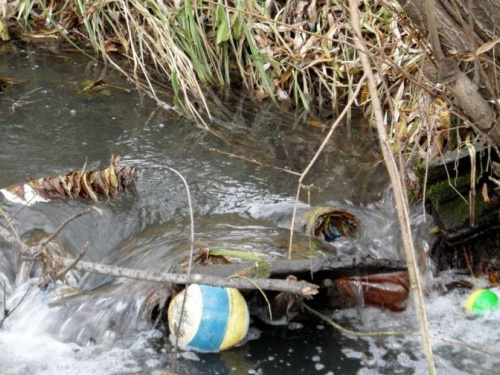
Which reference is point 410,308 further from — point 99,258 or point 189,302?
point 99,258

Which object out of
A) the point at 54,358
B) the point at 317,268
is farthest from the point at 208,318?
the point at 54,358

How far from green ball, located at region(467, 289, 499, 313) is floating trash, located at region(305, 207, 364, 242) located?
0.77 meters

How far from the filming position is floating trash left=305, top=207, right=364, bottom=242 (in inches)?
173

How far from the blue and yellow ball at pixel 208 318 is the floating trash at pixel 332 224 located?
94 centimetres

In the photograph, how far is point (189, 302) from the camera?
3.49m

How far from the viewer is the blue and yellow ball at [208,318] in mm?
3461

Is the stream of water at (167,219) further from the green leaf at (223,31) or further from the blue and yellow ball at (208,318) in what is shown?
the green leaf at (223,31)

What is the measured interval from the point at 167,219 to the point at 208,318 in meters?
1.28

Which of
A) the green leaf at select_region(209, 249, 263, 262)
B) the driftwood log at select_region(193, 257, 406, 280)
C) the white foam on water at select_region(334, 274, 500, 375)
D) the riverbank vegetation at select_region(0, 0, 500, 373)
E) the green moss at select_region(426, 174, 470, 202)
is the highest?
the riverbank vegetation at select_region(0, 0, 500, 373)

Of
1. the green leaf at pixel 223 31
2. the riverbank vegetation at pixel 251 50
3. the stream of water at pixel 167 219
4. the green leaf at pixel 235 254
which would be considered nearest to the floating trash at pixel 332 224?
the stream of water at pixel 167 219

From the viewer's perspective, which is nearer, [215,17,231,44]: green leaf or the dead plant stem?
the dead plant stem

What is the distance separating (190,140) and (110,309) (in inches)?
80.5

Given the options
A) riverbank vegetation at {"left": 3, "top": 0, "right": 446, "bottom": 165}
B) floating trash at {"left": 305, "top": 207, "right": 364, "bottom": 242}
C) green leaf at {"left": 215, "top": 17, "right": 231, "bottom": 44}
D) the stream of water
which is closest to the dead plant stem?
the stream of water

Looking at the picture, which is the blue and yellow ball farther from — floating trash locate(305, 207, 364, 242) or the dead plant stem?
the dead plant stem
